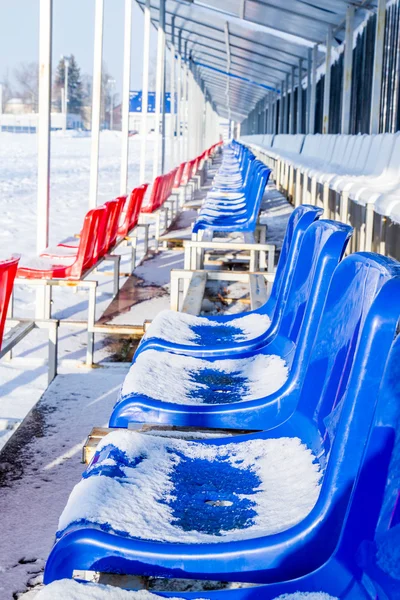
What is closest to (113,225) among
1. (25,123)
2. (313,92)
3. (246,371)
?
(246,371)

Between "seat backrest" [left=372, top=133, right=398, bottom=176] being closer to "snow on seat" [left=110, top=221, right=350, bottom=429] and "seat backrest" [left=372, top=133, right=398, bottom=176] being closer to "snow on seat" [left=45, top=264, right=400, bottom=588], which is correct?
"snow on seat" [left=110, top=221, right=350, bottom=429]

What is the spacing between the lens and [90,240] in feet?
19.8

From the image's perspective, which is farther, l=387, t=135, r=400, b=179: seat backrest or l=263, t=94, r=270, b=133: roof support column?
l=263, t=94, r=270, b=133: roof support column

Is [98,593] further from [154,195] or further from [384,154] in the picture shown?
[154,195]

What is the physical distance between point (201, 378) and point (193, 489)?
76 cm

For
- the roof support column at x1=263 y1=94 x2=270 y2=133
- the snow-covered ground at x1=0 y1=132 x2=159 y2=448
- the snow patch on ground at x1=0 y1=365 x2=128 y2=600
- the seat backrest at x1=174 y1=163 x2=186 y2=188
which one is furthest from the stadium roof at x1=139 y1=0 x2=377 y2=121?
the snow patch on ground at x1=0 y1=365 x2=128 y2=600

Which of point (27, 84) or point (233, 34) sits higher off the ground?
point (27, 84)

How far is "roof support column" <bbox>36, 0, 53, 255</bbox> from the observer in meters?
6.57

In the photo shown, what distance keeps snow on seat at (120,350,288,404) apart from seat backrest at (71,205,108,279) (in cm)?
336

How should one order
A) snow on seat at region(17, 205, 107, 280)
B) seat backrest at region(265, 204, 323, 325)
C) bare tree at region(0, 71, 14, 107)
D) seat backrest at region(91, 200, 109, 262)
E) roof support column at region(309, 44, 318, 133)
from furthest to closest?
1. bare tree at region(0, 71, 14, 107)
2. roof support column at region(309, 44, 318, 133)
3. seat backrest at region(91, 200, 109, 262)
4. snow on seat at region(17, 205, 107, 280)
5. seat backrest at region(265, 204, 323, 325)

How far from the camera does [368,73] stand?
475 inches

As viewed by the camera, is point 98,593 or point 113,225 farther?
point 113,225

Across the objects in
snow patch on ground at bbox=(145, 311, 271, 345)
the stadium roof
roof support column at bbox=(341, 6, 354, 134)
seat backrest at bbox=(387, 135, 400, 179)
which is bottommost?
snow patch on ground at bbox=(145, 311, 271, 345)

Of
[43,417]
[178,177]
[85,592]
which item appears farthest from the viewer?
[178,177]
